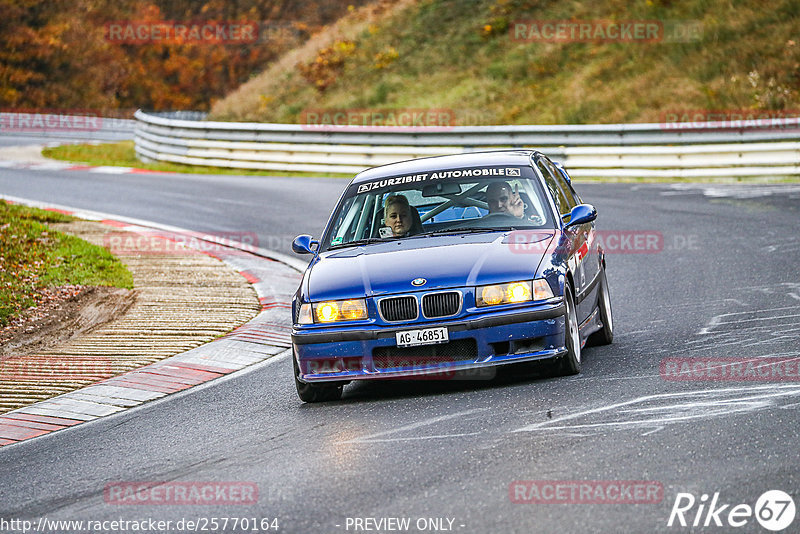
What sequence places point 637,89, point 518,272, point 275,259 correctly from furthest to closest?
point 637,89 < point 275,259 < point 518,272

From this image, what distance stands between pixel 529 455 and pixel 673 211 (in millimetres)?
11928

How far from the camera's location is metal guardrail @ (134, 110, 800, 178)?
21656 mm

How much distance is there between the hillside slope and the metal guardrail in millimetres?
4365

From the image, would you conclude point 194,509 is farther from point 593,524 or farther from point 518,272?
point 518,272

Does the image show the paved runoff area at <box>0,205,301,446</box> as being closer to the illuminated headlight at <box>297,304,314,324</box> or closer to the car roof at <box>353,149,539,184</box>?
the illuminated headlight at <box>297,304,314,324</box>

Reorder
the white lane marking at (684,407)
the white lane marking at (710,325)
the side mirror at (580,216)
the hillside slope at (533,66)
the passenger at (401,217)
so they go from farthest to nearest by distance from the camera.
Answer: the hillside slope at (533,66) → the white lane marking at (710,325) → the passenger at (401,217) → the side mirror at (580,216) → the white lane marking at (684,407)

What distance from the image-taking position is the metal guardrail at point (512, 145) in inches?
853

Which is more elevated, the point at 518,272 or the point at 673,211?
the point at 518,272

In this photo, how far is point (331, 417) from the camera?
7.78 metres

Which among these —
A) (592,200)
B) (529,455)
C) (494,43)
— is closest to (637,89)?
(494,43)

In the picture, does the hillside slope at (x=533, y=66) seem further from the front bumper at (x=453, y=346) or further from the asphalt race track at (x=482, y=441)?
the front bumper at (x=453, y=346)

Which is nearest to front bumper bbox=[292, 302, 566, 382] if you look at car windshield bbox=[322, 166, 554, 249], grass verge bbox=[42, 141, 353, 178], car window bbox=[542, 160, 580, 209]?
car windshield bbox=[322, 166, 554, 249]

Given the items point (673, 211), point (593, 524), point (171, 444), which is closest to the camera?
point (593, 524)

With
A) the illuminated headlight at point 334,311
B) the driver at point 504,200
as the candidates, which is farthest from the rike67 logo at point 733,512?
the driver at point 504,200
